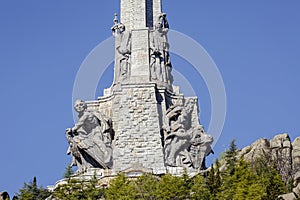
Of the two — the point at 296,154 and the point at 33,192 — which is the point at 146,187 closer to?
the point at 33,192

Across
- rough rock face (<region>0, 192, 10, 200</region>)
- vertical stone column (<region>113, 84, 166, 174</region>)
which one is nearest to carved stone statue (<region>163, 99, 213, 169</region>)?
vertical stone column (<region>113, 84, 166, 174</region>)

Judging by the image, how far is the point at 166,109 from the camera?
185 ft

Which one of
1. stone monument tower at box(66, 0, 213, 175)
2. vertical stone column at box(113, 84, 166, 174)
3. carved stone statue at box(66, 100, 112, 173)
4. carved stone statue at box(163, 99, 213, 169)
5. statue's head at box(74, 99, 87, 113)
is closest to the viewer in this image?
vertical stone column at box(113, 84, 166, 174)

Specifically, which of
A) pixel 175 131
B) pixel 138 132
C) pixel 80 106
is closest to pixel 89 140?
pixel 80 106

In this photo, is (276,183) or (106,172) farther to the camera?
(106,172)

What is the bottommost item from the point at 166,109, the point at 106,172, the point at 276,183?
the point at 276,183

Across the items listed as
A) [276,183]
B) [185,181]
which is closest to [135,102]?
[185,181]

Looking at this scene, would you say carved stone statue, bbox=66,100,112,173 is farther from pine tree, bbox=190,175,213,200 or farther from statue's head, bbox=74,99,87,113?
pine tree, bbox=190,175,213,200

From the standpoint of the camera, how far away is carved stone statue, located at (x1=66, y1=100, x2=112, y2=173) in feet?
180

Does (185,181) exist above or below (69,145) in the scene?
below

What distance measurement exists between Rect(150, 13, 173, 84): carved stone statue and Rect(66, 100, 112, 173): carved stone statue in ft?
14.6

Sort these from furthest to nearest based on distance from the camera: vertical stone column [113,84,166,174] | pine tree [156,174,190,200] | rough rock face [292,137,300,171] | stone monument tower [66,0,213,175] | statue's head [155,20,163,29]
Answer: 1. statue's head [155,20,163,29]
2. rough rock face [292,137,300,171]
3. stone monument tower [66,0,213,175]
4. vertical stone column [113,84,166,174]
5. pine tree [156,174,190,200]

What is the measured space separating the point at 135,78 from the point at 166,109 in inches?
108

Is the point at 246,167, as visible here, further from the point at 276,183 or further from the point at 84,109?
the point at 84,109
